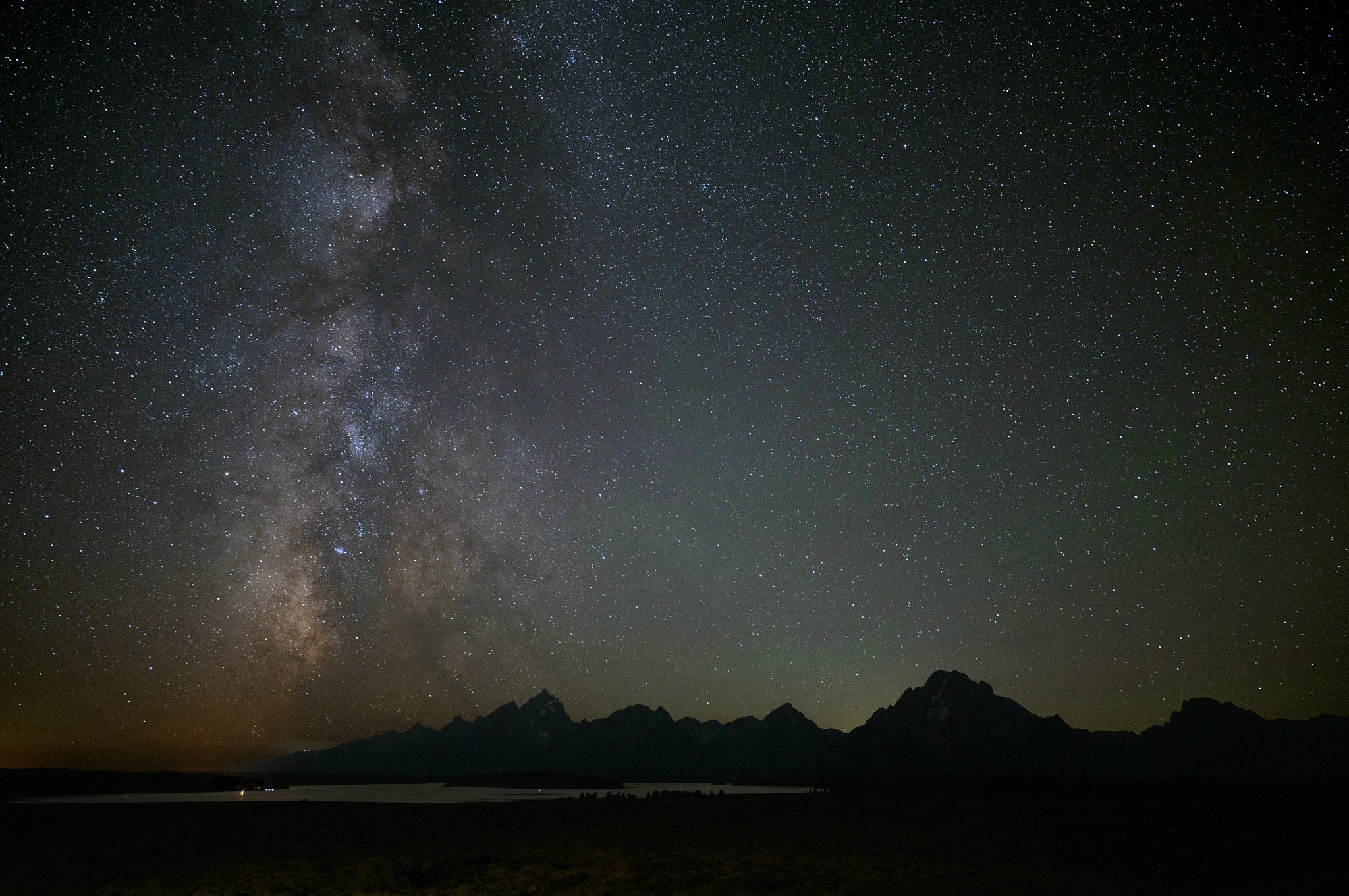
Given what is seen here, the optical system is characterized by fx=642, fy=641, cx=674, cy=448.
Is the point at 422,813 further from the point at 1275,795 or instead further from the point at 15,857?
the point at 1275,795

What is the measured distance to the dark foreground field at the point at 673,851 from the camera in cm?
2059

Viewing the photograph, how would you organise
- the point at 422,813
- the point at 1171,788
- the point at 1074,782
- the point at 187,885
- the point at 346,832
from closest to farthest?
1. the point at 187,885
2. the point at 346,832
3. the point at 422,813
4. the point at 1171,788
5. the point at 1074,782

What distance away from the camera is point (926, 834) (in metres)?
34.3

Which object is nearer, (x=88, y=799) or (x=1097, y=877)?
(x=1097, y=877)

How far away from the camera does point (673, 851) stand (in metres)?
28.0

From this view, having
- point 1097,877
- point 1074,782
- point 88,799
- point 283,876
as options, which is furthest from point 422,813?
point 1074,782

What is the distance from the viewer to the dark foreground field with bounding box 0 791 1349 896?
2059cm

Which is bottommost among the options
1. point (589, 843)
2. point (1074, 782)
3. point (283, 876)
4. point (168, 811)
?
point (1074, 782)

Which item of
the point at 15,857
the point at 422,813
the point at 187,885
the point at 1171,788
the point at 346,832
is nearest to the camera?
the point at 187,885

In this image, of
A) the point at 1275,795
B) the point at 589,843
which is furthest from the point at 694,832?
the point at 1275,795

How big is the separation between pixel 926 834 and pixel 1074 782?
266 ft

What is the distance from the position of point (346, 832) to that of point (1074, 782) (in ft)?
335

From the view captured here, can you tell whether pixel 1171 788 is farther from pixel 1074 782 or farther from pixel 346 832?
pixel 346 832

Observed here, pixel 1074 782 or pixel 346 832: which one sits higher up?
pixel 346 832
